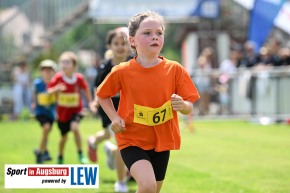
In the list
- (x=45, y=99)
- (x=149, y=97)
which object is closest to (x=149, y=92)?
(x=149, y=97)

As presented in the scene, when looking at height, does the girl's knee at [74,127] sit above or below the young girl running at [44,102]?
below

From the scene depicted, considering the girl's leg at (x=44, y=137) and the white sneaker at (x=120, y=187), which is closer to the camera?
the white sneaker at (x=120, y=187)

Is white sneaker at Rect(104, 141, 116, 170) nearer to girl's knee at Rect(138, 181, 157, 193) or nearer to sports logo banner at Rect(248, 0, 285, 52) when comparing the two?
girl's knee at Rect(138, 181, 157, 193)

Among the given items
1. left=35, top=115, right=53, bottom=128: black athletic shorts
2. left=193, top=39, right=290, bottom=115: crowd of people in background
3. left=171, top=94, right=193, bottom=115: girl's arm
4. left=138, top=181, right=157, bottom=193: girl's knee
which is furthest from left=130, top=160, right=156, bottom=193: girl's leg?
left=193, top=39, right=290, bottom=115: crowd of people in background

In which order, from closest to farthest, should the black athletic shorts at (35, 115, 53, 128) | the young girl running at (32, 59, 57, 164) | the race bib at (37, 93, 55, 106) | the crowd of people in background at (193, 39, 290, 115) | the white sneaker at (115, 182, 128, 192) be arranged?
the white sneaker at (115, 182, 128, 192)
the race bib at (37, 93, 55, 106)
the young girl running at (32, 59, 57, 164)
the black athletic shorts at (35, 115, 53, 128)
the crowd of people in background at (193, 39, 290, 115)

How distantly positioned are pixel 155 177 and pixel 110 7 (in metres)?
23.0

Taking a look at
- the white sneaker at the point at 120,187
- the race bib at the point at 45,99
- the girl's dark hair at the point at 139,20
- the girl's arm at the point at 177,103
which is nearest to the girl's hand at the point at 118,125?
the girl's arm at the point at 177,103

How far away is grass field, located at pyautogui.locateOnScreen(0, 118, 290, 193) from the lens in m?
9.72

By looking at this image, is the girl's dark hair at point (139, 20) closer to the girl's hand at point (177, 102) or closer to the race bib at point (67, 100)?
the girl's hand at point (177, 102)

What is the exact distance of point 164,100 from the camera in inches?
267

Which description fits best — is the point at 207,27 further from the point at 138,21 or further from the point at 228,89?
the point at 138,21

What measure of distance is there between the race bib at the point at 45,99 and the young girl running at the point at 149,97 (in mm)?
6653

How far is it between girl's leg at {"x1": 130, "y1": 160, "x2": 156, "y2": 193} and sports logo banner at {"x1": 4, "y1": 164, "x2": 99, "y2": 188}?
43 centimetres

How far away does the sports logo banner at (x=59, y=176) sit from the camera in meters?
6.80
